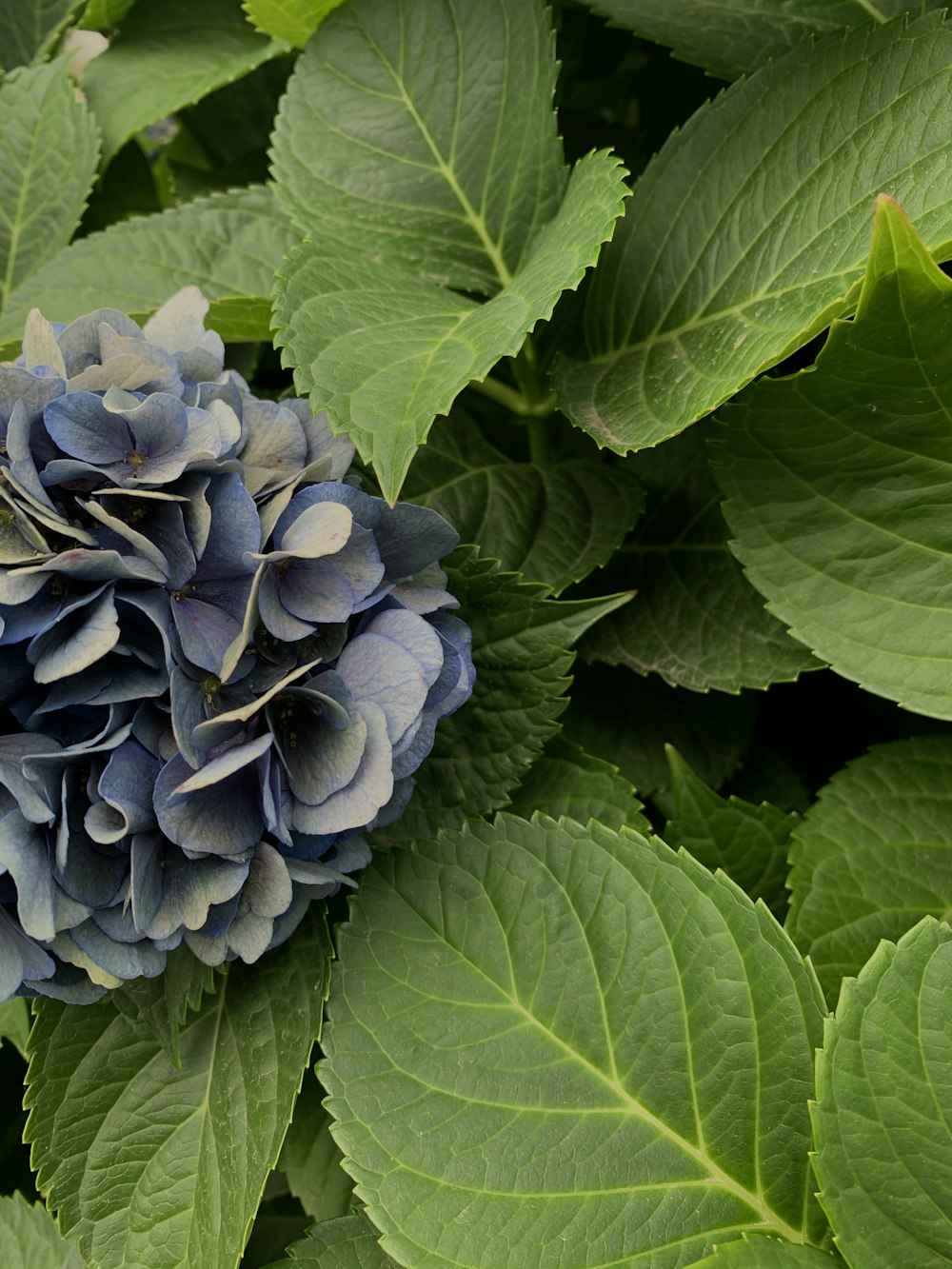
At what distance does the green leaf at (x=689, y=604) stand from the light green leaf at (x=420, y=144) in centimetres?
19

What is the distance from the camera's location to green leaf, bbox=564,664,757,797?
816mm

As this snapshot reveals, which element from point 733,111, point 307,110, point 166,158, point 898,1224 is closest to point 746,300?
point 733,111

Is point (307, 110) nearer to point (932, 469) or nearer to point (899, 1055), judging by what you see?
point (932, 469)

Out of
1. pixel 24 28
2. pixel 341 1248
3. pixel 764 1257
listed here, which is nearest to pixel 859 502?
pixel 764 1257

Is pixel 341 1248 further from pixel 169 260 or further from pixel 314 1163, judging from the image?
pixel 169 260

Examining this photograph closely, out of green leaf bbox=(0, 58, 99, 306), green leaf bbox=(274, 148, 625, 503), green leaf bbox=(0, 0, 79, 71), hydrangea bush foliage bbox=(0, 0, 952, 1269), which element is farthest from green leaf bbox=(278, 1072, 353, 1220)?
green leaf bbox=(0, 0, 79, 71)

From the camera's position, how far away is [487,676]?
69 centimetres

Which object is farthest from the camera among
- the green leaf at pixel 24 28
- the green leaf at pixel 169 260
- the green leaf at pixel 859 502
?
the green leaf at pixel 24 28

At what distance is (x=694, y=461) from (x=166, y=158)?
2.00ft

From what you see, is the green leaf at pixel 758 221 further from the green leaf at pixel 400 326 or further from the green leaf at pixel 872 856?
the green leaf at pixel 872 856

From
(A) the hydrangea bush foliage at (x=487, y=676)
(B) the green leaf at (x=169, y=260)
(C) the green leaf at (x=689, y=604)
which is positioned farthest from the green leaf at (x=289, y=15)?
(C) the green leaf at (x=689, y=604)

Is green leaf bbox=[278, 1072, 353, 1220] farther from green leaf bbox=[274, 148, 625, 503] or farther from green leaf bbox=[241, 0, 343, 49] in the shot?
green leaf bbox=[241, 0, 343, 49]

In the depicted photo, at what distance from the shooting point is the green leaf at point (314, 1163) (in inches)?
28.8

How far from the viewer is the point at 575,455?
901 mm
